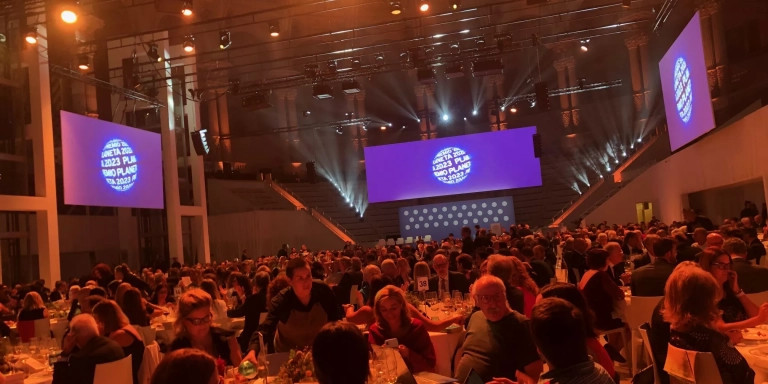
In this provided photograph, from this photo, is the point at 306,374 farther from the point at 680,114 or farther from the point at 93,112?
the point at 93,112

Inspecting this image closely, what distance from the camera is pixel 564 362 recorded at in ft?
7.86

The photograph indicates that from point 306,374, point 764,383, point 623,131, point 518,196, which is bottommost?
point 764,383

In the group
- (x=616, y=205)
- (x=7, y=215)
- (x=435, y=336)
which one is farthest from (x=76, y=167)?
(x=616, y=205)

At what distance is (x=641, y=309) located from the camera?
5867 mm

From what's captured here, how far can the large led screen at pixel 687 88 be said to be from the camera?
43.4 ft

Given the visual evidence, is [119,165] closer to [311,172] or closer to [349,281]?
[349,281]

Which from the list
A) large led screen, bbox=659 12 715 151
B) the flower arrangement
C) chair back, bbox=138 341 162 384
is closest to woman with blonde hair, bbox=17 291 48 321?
chair back, bbox=138 341 162 384

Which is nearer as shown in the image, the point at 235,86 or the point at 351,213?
the point at 235,86

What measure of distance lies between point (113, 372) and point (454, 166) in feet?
73.5

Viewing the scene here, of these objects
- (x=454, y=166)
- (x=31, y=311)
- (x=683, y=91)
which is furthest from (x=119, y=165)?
(x=454, y=166)

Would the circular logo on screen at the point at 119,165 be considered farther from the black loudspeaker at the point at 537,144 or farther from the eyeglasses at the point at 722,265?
the eyeglasses at the point at 722,265

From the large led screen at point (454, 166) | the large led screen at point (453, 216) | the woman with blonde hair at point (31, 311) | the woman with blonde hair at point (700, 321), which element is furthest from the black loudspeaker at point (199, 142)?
the woman with blonde hair at point (700, 321)

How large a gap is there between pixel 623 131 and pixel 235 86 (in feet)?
57.4

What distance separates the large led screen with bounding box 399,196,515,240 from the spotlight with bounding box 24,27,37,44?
56.0ft
